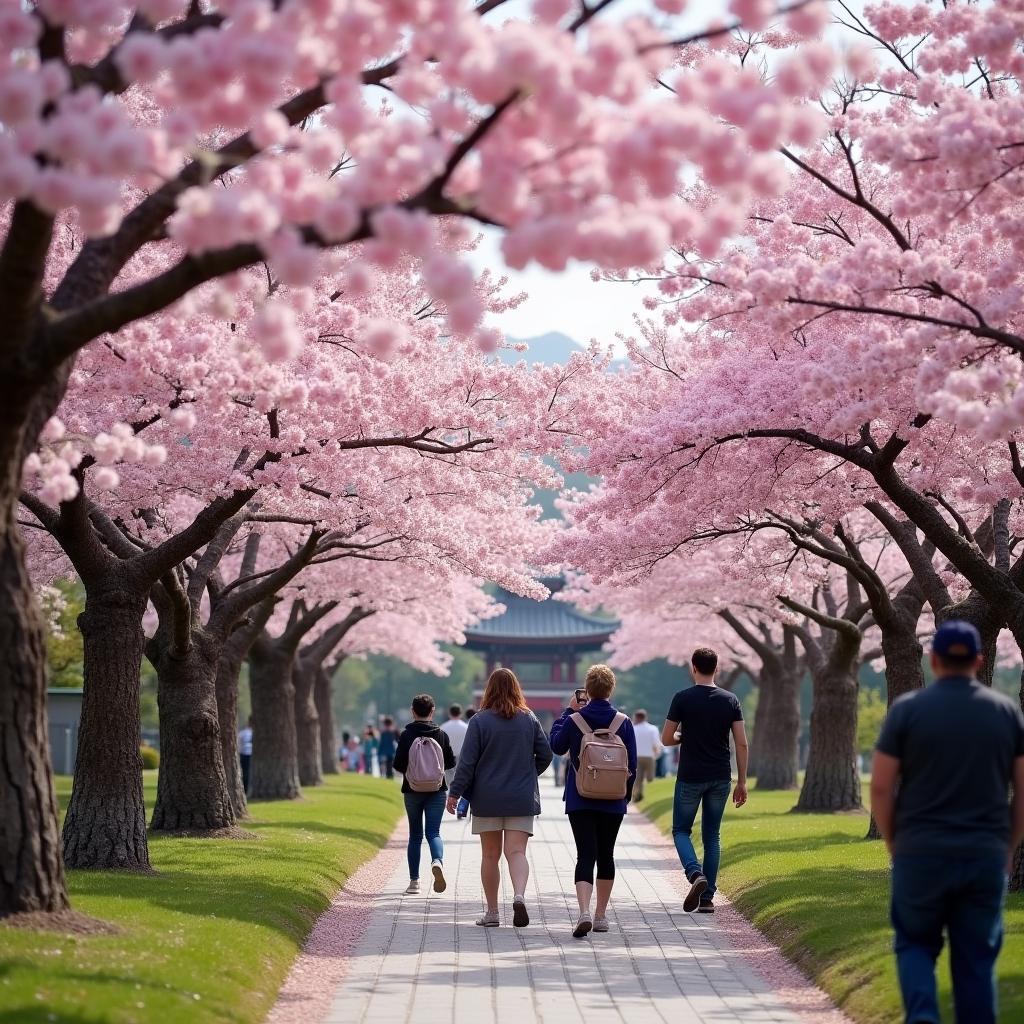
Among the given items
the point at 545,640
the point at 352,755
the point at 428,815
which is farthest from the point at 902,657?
the point at 545,640

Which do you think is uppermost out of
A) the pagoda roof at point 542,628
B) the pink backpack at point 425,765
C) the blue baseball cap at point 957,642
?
the pagoda roof at point 542,628

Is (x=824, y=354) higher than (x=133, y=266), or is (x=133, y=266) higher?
(x=133, y=266)

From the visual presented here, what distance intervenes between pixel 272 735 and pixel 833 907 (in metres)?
19.9

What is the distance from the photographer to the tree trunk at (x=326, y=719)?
46.2 m

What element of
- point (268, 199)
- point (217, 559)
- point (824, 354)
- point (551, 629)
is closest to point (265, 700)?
point (217, 559)

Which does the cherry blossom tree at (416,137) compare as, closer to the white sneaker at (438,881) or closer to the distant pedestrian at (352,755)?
the white sneaker at (438,881)

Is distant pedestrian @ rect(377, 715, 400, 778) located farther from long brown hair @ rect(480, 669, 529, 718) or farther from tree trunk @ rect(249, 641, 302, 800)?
long brown hair @ rect(480, 669, 529, 718)

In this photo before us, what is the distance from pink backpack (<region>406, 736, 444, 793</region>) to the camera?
47.9ft

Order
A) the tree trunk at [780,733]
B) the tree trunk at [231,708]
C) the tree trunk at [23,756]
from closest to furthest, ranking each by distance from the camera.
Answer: the tree trunk at [23,756]
the tree trunk at [231,708]
the tree trunk at [780,733]

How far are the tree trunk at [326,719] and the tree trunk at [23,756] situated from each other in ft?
119

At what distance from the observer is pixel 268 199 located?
6.01 m

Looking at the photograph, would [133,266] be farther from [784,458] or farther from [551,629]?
[551,629]

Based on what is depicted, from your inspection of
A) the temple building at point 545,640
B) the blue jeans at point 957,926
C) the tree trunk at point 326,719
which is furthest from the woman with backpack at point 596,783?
the temple building at point 545,640

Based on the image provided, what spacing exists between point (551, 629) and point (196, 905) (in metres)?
60.8
